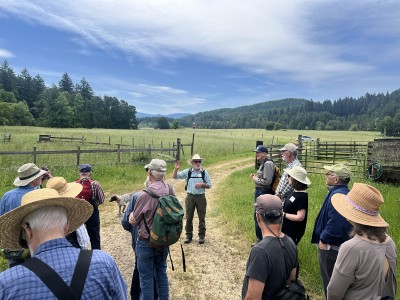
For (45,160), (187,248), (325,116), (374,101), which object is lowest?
(187,248)

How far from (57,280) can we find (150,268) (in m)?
2.46

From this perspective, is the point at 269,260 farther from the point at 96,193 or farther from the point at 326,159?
the point at 326,159

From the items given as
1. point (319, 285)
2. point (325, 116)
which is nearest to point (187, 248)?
point (319, 285)

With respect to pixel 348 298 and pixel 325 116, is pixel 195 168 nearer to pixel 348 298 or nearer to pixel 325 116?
pixel 348 298

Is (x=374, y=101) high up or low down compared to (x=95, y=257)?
up

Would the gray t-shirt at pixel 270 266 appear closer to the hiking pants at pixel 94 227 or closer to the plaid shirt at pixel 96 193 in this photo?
the plaid shirt at pixel 96 193

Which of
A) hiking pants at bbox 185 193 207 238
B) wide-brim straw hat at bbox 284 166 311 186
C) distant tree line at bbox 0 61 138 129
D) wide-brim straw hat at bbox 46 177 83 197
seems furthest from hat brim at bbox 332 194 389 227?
distant tree line at bbox 0 61 138 129

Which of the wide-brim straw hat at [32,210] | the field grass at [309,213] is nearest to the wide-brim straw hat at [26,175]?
the wide-brim straw hat at [32,210]

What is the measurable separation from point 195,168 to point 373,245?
175 inches

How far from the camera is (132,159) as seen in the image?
55.1 feet

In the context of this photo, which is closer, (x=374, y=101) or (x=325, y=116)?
(x=325, y=116)

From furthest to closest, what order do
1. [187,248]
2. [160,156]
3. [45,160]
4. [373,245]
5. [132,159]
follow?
[160,156] < [132,159] < [45,160] < [187,248] < [373,245]

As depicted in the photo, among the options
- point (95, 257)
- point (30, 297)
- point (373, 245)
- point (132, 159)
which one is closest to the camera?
point (30, 297)

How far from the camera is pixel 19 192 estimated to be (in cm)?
361
